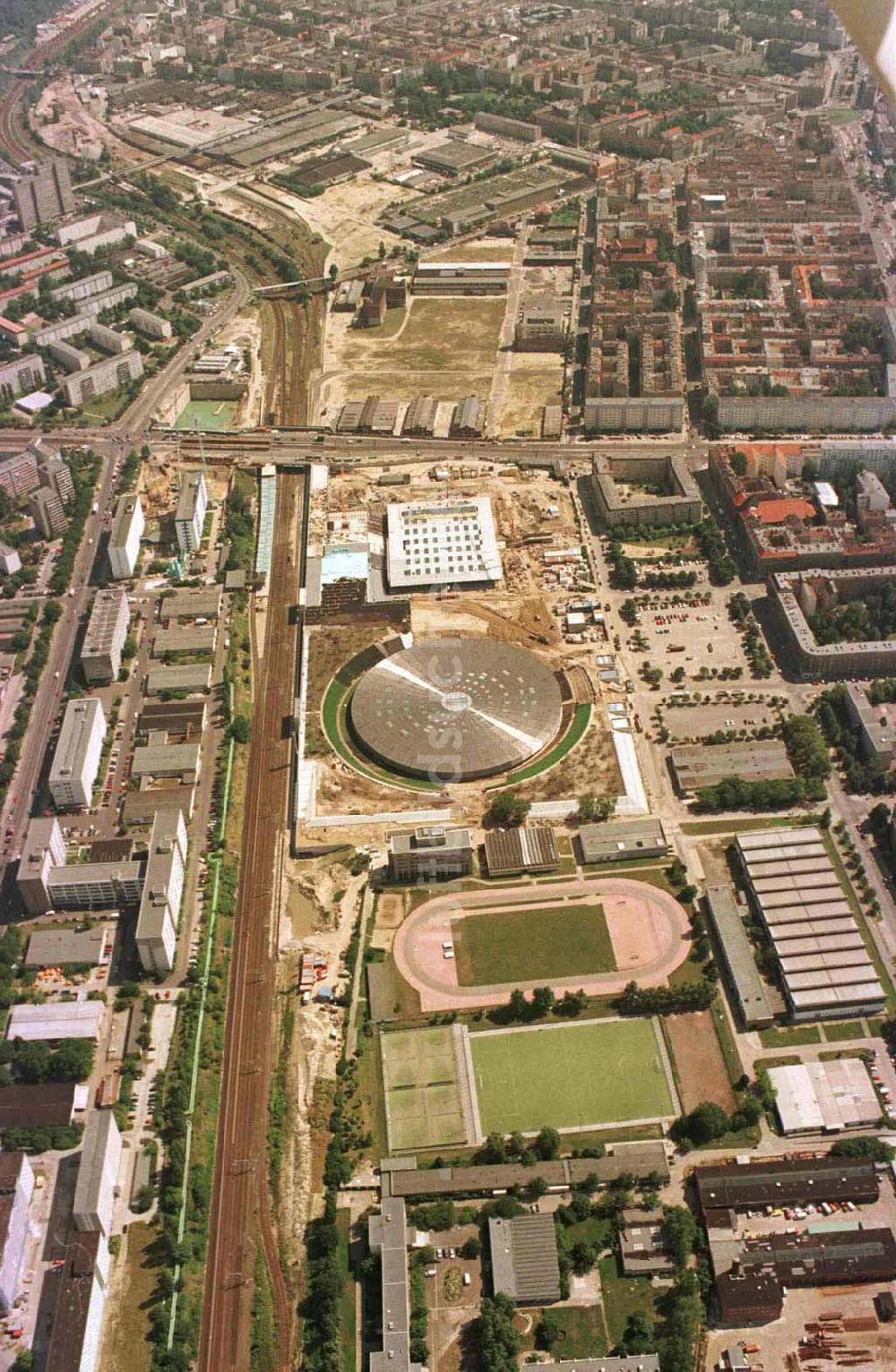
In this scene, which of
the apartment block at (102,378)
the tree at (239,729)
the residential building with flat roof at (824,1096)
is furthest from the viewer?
the apartment block at (102,378)

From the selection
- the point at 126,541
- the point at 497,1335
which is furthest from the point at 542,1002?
the point at 126,541

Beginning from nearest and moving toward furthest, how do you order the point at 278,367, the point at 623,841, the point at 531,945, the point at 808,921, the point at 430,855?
the point at 808,921, the point at 531,945, the point at 430,855, the point at 623,841, the point at 278,367

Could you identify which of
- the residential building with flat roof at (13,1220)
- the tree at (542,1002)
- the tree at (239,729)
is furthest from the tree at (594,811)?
the residential building with flat roof at (13,1220)

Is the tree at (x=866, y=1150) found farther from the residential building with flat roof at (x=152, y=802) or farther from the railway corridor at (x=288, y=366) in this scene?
the railway corridor at (x=288, y=366)

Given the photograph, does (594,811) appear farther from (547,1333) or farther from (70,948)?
(70,948)

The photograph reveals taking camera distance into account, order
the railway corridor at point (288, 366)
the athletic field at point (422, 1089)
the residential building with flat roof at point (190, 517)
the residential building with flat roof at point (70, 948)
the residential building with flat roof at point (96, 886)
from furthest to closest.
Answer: the railway corridor at point (288, 366) < the residential building with flat roof at point (190, 517) < the residential building with flat roof at point (96, 886) < the residential building with flat roof at point (70, 948) < the athletic field at point (422, 1089)

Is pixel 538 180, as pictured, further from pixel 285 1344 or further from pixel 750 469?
pixel 285 1344
